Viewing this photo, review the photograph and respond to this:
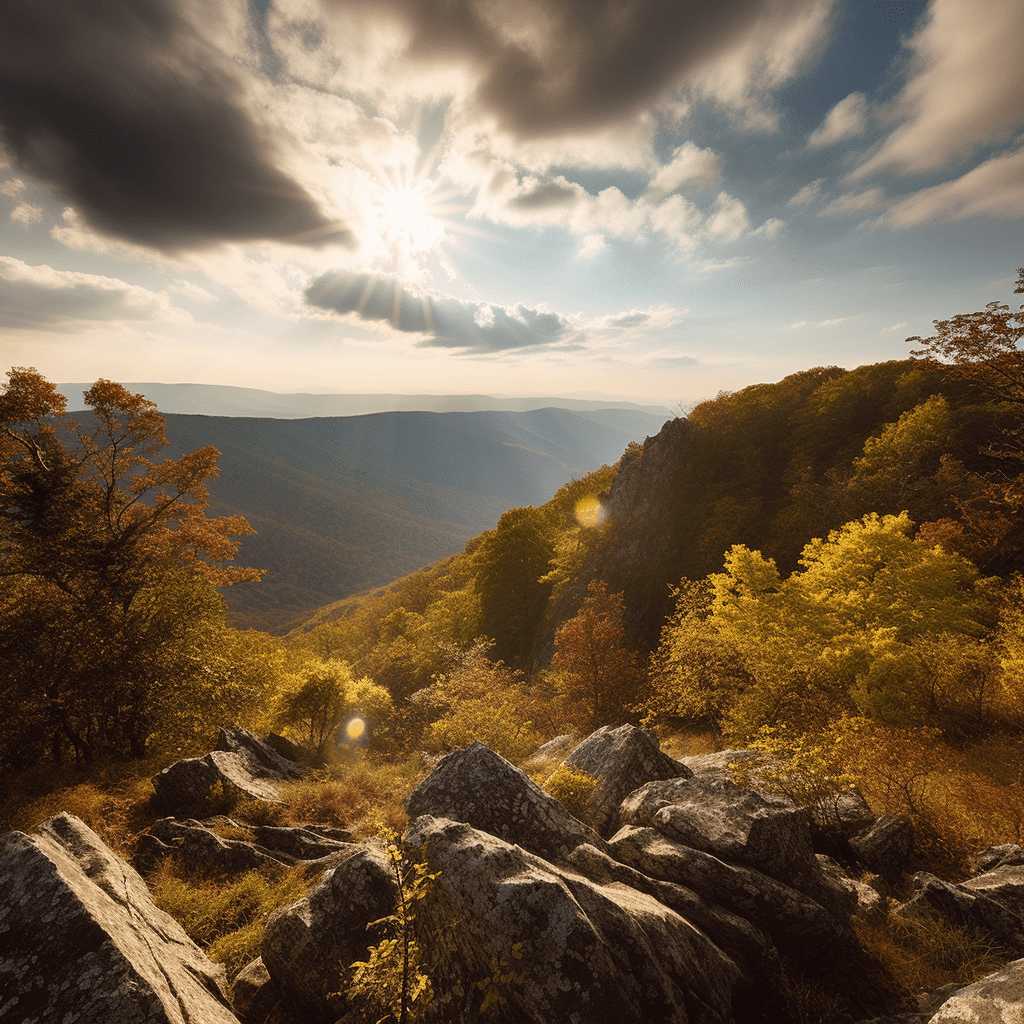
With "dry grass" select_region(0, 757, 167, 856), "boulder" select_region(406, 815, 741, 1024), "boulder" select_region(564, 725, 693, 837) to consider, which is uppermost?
"boulder" select_region(406, 815, 741, 1024)

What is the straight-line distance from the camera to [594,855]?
8.98 m

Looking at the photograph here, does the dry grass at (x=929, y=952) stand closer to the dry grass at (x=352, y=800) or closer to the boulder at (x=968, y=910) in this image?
the boulder at (x=968, y=910)

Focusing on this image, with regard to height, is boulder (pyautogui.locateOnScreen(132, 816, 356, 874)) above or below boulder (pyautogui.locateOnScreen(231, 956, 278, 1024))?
below

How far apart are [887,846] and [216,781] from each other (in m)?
21.1

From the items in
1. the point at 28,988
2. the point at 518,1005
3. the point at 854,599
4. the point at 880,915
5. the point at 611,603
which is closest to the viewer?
the point at 28,988

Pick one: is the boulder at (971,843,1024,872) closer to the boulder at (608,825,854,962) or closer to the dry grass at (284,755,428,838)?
the boulder at (608,825,854,962)

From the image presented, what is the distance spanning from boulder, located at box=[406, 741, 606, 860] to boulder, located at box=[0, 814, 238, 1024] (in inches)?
185

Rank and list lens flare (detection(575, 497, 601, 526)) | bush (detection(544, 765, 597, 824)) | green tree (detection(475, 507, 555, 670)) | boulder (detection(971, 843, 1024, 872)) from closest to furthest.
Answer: boulder (detection(971, 843, 1024, 872))
bush (detection(544, 765, 597, 824))
green tree (detection(475, 507, 555, 670))
lens flare (detection(575, 497, 601, 526))

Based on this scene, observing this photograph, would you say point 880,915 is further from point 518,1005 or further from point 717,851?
point 518,1005

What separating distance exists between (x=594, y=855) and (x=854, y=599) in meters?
18.8

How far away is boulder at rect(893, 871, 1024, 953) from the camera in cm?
871

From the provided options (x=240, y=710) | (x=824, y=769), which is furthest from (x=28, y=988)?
(x=240, y=710)

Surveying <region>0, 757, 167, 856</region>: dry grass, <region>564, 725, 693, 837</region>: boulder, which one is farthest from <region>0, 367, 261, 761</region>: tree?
<region>564, 725, 693, 837</region>: boulder

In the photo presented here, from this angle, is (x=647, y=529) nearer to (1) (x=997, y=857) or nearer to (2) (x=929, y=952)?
(1) (x=997, y=857)
